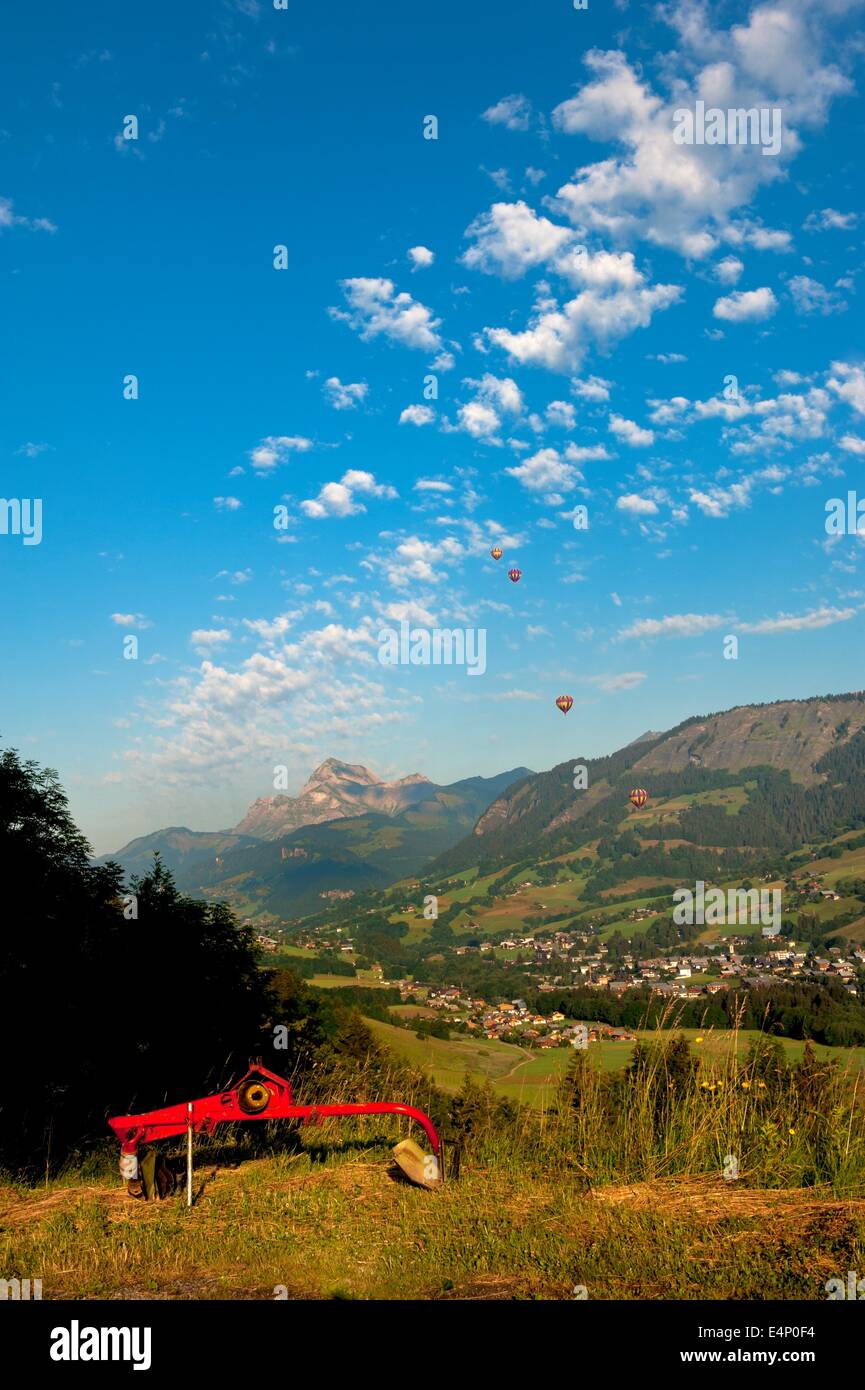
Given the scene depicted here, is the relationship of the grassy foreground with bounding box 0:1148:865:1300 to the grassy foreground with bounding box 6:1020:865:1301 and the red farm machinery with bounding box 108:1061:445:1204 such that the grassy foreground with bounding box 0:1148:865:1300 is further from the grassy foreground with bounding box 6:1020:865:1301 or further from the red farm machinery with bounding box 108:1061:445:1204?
the red farm machinery with bounding box 108:1061:445:1204

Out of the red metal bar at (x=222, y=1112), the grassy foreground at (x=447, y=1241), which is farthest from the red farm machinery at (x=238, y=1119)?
the grassy foreground at (x=447, y=1241)

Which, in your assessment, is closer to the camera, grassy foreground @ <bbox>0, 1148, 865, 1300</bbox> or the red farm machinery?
grassy foreground @ <bbox>0, 1148, 865, 1300</bbox>

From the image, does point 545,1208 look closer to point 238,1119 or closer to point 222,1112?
point 238,1119

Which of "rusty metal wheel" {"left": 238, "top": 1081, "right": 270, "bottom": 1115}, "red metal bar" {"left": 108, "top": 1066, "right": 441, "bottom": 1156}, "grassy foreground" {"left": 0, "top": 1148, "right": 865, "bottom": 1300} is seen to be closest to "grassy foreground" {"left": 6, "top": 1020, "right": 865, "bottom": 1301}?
"grassy foreground" {"left": 0, "top": 1148, "right": 865, "bottom": 1300}

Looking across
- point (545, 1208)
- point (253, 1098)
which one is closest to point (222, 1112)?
point (253, 1098)

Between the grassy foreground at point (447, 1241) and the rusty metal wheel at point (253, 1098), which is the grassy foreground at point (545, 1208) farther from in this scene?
the rusty metal wheel at point (253, 1098)

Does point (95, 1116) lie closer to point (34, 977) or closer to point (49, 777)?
point (34, 977)
